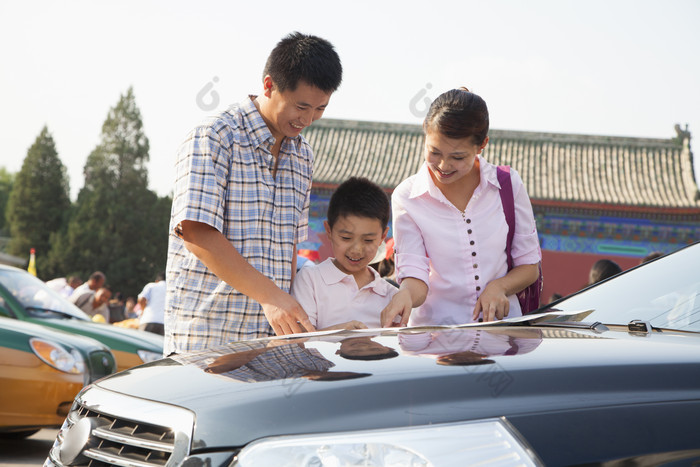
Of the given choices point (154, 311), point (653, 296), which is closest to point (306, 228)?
point (653, 296)

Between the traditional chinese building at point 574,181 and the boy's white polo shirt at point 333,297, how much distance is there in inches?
626

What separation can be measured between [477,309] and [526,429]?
3.98ft

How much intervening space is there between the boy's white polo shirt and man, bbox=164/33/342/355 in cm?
12

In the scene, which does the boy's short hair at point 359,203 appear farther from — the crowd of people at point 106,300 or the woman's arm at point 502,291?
the crowd of people at point 106,300

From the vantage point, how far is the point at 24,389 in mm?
4586

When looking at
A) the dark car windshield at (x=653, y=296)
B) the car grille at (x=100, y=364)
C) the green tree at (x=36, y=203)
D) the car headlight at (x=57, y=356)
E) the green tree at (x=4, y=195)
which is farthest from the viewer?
the green tree at (x=4, y=195)

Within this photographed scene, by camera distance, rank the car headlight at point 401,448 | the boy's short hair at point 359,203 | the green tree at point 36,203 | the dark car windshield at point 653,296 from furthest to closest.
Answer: the green tree at point 36,203 < the boy's short hair at point 359,203 < the dark car windshield at point 653,296 < the car headlight at point 401,448

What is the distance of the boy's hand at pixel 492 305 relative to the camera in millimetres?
2246

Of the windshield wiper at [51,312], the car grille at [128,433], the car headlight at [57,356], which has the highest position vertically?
the car grille at [128,433]

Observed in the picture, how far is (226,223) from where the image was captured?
2.26 meters

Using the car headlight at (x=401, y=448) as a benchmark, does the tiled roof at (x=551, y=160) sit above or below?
above

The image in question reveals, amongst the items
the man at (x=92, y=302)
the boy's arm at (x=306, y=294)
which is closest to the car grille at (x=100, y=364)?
the boy's arm at (x=306, y=294)

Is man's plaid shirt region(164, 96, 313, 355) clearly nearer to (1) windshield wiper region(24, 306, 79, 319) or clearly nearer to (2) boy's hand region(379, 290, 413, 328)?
(2) boy's hand region(379, 290, 413, 328)

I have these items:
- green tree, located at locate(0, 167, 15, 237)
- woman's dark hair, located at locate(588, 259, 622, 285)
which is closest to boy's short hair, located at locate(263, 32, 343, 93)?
woman's dark hair, located at locate(588, 259, 622, 285)
